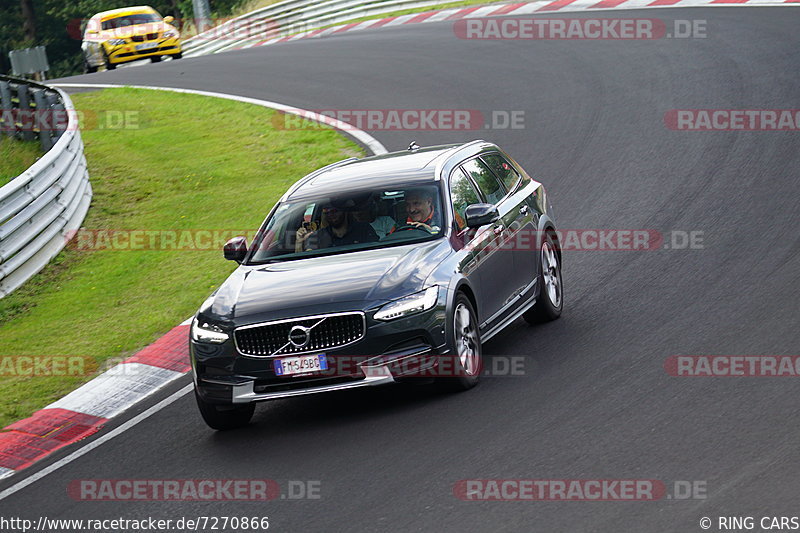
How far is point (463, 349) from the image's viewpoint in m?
8.95

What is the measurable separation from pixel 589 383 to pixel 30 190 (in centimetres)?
840

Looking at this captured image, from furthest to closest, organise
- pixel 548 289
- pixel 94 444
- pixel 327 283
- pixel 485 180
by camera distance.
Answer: pixel 548 289, pixel 485 180, pixel 94 444, pixel 327 283

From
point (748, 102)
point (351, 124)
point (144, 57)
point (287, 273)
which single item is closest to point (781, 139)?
point (748, 102)

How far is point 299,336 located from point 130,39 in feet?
102

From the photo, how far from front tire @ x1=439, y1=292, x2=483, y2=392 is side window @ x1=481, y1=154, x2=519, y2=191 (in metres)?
2.00

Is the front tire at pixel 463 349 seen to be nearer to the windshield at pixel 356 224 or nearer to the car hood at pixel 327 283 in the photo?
the car hood at pixel 327 283

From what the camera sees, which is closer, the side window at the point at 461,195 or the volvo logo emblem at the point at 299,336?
the volvo logo emblem at the point at 299,336

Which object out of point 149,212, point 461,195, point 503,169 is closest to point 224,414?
point 461,195

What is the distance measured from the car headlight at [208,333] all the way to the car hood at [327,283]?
0.10 m

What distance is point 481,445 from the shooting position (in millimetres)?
7762

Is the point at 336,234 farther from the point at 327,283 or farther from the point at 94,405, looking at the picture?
the point at 94,405

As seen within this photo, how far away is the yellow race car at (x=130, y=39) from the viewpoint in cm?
3759

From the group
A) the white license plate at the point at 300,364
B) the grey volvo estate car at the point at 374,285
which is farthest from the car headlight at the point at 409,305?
the white license plate at the point at 300,364

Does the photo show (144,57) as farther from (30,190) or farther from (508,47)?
(30,190)
